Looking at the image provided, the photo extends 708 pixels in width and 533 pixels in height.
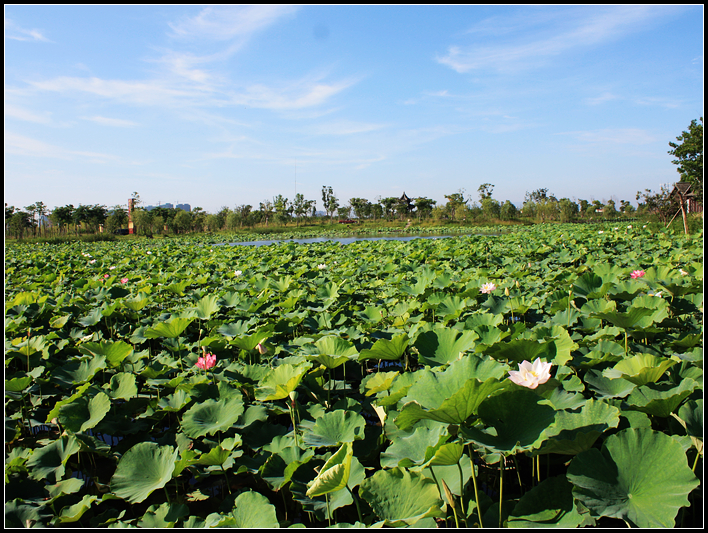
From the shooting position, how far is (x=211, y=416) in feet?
5.25

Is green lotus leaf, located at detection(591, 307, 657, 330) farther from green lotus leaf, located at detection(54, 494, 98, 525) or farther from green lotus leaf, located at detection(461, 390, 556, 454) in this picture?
green lotus leaf, located at detection(54, 494, 98, 525)

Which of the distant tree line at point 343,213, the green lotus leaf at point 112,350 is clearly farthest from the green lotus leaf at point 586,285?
the distant tree line at point 343,213

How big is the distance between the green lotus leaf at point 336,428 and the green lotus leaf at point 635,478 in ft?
2.21

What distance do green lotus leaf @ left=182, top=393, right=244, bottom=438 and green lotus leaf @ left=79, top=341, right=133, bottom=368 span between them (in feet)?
2.52

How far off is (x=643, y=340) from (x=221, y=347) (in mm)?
2478

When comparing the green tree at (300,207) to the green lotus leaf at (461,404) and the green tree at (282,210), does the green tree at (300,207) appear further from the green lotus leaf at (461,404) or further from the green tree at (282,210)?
the green lotus leaf at (461,404)

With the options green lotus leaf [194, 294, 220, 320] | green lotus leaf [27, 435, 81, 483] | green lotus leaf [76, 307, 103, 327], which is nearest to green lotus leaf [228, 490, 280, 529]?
green lotus leaf [27, 435, 81, 483]

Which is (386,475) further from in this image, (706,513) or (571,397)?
(706,513)

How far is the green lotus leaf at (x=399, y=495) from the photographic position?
3.44ft

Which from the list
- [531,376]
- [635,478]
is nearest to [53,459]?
[531,376]

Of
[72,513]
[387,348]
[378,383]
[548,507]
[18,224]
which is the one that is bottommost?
[72,513]

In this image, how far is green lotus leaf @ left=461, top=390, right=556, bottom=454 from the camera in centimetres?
93

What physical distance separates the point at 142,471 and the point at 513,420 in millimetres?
1215

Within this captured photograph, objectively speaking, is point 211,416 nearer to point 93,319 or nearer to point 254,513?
point 254,513
